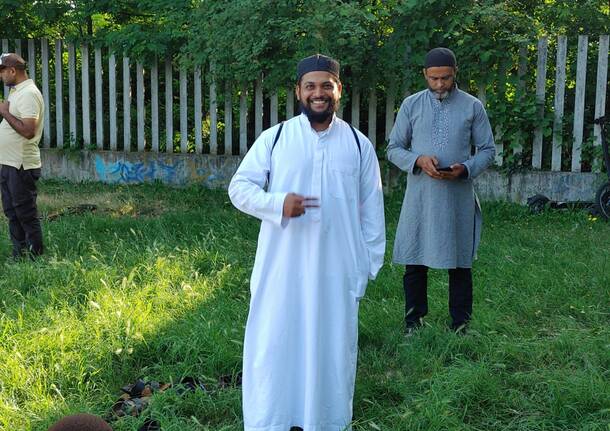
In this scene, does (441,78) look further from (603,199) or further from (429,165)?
(603,199)

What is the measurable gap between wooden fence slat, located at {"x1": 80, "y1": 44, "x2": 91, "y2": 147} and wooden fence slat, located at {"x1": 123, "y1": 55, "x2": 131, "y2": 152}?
62 cm

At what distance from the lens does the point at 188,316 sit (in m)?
5.50

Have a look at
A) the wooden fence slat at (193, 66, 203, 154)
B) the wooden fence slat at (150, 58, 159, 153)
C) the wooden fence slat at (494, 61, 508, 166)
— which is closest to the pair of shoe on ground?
the wooden fence slat at (494, 61, 508, 166)

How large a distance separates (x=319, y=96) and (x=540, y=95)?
22.0 ft

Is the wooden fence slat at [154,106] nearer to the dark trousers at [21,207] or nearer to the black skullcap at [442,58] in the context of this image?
the dark trousers at [21,207]

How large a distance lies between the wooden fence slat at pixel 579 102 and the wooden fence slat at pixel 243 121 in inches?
175

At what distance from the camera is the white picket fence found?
9.70 m

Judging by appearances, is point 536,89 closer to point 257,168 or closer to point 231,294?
point 231,294

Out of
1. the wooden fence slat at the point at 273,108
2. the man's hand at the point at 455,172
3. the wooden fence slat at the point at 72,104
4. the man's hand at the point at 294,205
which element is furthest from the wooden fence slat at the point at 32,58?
the man's hand at the point at 294,205

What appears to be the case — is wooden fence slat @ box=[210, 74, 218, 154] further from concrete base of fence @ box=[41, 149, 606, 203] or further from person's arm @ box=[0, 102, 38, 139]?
person's arm @ box=[0, 102, 38, 139]

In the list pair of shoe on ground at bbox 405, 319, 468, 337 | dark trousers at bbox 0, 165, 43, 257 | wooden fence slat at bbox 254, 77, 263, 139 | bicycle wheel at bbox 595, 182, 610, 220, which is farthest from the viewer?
wooden fence slat at bbox 254, 77, 263, 139

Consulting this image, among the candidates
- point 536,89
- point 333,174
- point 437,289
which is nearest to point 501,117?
point 536,89

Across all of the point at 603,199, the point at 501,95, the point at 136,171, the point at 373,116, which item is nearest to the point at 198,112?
the point at 136,171

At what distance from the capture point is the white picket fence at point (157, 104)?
382 inches
